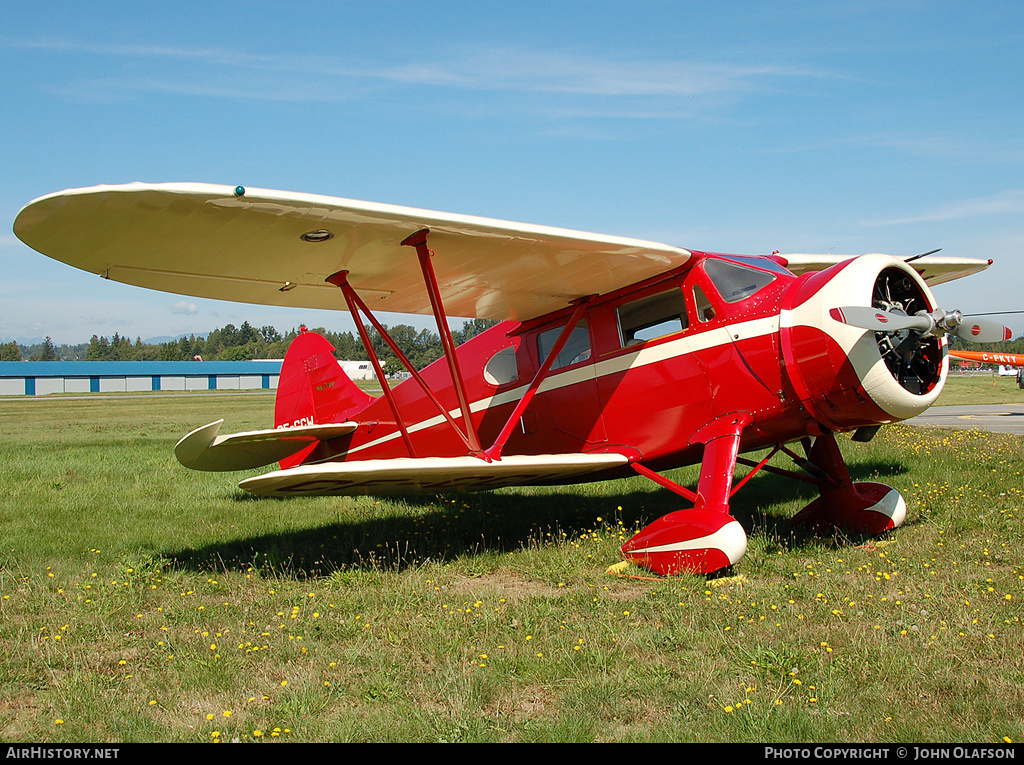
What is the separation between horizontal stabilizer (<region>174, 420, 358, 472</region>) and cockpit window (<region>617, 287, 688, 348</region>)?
13.4 feet

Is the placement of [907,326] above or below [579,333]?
below

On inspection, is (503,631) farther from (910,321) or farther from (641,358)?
(910,321)

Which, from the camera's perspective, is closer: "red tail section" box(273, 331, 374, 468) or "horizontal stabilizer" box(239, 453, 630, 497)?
"horizontal stabilizer" box(239, 453, 630, 497)

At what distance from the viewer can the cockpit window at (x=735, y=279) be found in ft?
22.6

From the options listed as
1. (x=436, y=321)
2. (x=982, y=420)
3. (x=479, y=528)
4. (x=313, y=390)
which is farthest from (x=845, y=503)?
(x=982, y=420)

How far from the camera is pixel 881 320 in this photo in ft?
19.0

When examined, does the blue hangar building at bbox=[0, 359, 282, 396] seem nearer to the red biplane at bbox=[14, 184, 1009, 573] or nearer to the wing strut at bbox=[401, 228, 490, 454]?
the red biplane at bbox=[14, 184, 1009, 573]

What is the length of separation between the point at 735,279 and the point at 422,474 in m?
3.50

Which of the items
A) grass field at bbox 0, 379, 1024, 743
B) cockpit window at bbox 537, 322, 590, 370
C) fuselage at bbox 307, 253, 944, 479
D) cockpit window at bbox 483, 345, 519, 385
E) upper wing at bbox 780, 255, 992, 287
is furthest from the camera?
upper wing at bbox 780, 255, 992, 287

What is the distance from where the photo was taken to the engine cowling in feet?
19.8

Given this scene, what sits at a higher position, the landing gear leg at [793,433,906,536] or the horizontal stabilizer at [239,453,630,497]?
the horizontal stabilizer at [239,453,630,497]

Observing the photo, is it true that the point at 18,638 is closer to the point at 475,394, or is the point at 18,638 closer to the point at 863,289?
the point at 475,394

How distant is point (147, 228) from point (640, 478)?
8.54 metres

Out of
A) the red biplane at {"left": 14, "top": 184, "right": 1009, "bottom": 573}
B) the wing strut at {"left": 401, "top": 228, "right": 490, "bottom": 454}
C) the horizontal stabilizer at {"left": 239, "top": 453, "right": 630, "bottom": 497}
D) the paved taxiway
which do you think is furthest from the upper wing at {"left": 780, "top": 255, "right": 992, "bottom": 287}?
the paved taxiway
